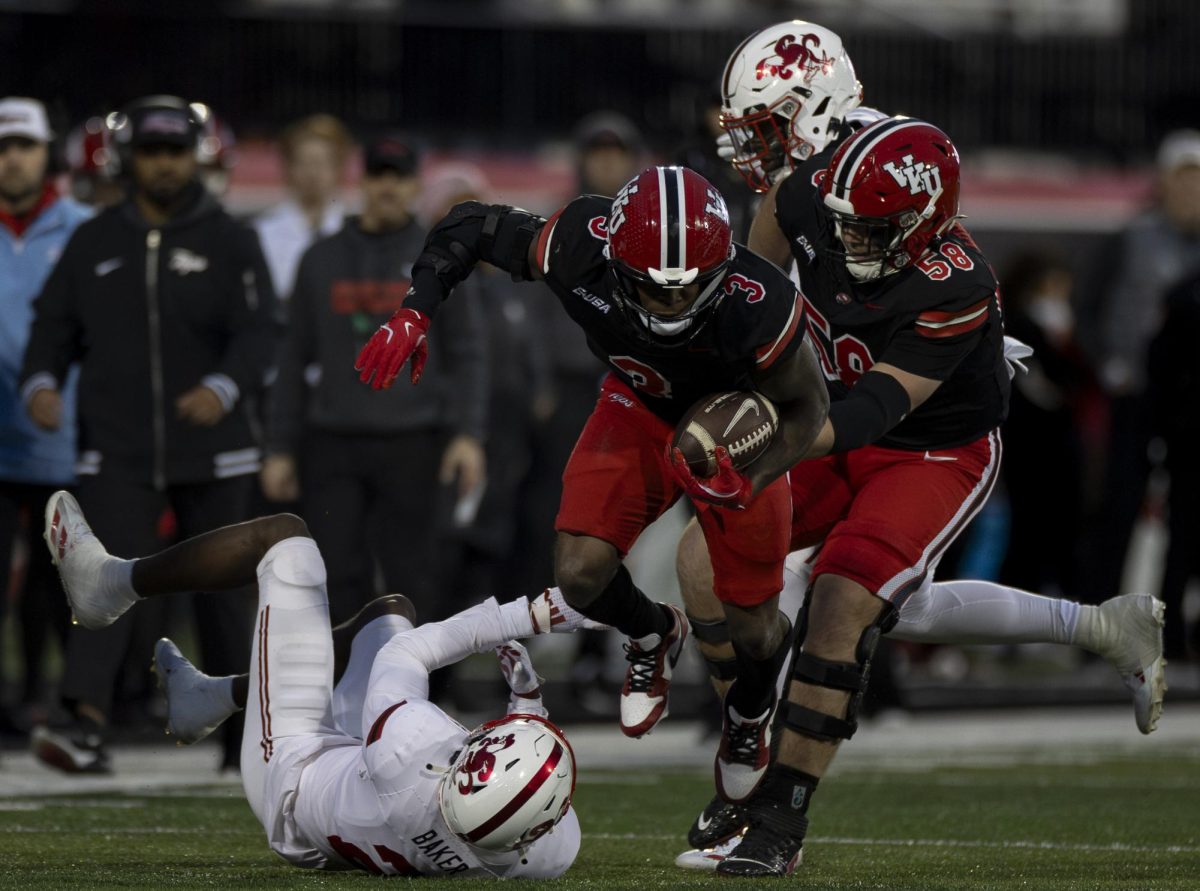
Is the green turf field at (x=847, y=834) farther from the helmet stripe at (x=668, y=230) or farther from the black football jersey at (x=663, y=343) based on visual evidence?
the helmet stripe at (x=668, y=230)

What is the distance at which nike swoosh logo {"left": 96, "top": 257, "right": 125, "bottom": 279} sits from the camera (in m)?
9.52

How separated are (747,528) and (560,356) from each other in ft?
16.8

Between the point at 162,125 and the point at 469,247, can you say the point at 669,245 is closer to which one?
the point at 469,247

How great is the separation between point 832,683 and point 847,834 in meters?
1.23

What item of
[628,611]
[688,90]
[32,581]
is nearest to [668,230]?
[628,611]

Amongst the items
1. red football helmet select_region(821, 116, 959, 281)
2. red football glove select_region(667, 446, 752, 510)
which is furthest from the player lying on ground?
red football helmet select_region(821, 116, 959, 281)

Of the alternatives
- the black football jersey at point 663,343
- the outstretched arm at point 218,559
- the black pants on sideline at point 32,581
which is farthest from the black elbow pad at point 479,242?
the black pants on sideline at point 32,581

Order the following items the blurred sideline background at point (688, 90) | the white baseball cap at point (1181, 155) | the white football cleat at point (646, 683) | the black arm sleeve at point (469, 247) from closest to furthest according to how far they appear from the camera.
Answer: the black arm sleeve at point (469, 247) → the white football cleat at point (646, 683) → the white baseball cap at point (1181, 155) → the blurred sideline background at point (688, 90)

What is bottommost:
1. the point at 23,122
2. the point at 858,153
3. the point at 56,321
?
the point at 56,321

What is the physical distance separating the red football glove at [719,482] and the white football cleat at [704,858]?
1.03m

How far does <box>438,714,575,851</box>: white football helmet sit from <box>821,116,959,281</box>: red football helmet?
6.30ft

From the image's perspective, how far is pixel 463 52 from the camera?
750 inches

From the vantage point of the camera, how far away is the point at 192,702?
690cm

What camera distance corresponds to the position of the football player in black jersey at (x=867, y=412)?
22.3 feet
